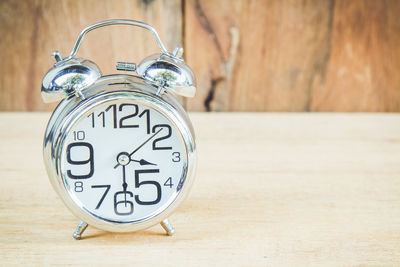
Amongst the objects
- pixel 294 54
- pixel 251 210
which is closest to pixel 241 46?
pixel 294 54

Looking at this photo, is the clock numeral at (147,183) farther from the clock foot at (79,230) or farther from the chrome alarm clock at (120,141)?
the clock foot at (79,230)

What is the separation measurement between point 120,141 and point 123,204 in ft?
0.38

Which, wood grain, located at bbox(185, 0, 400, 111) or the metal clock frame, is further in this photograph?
wood grain, located at bbox(185, 0, 400, 111)

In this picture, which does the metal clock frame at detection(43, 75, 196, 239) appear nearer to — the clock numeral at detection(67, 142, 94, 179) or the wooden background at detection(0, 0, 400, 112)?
the clock numeral at detection(67, 142, 94, 179)

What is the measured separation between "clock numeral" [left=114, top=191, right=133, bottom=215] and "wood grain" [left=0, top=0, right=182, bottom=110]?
0.90 metres

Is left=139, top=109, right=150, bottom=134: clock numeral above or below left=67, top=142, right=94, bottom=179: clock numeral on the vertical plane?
above

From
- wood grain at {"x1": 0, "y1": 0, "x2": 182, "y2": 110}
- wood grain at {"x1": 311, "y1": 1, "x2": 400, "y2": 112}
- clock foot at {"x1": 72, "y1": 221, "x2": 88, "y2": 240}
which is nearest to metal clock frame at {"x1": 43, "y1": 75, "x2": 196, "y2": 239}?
clock foot at {"x1": 72, "y1": 221, "x2": 88, "y2": 240}

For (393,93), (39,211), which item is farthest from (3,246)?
(393,93)

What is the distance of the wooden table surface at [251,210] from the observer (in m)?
0.72

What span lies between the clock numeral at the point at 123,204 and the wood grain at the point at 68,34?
0.90m

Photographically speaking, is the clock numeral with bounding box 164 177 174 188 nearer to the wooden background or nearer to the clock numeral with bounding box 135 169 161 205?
the clock numeral with bounding box 135 169 161 205

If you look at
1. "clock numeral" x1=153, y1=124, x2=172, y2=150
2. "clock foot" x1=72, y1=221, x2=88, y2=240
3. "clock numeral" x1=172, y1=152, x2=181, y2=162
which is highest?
"clock numeral" x1=153, y1=124, x2=172, y2=150

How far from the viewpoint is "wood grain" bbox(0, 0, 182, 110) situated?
151 cm

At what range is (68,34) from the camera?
1537mm
